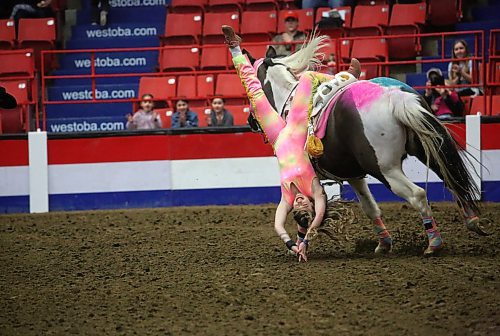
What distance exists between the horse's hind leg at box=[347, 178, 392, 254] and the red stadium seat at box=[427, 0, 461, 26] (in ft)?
23.7

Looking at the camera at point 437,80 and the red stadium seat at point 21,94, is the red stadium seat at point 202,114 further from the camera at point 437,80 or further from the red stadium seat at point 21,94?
the camera at point 437,80

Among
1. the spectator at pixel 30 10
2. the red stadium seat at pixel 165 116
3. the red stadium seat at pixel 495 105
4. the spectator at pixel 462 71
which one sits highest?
the spectator at pixel 30 10

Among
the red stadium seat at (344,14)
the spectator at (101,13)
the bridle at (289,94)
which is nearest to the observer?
the bridle at (289,94)

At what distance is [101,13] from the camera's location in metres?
16.5

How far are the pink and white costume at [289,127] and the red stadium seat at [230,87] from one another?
5.56 meters

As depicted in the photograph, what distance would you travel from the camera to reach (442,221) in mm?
9875

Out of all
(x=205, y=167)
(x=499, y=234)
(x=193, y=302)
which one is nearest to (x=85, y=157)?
(x=205, y=167)

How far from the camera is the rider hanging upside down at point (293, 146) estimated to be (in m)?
7.38

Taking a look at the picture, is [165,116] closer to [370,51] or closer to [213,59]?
[213,59]

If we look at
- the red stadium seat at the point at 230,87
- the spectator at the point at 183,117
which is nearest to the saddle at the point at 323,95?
the spectator at the point at 183,117

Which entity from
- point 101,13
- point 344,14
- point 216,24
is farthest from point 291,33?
point 101,13

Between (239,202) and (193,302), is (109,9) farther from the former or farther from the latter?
(193,302)

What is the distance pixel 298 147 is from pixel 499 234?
2.38m

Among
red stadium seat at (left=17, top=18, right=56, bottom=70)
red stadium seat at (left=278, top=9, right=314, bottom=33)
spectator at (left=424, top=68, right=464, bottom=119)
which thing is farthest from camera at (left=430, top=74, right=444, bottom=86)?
red stadium seat at (left=17, top=18, right=56, bottom=70)
